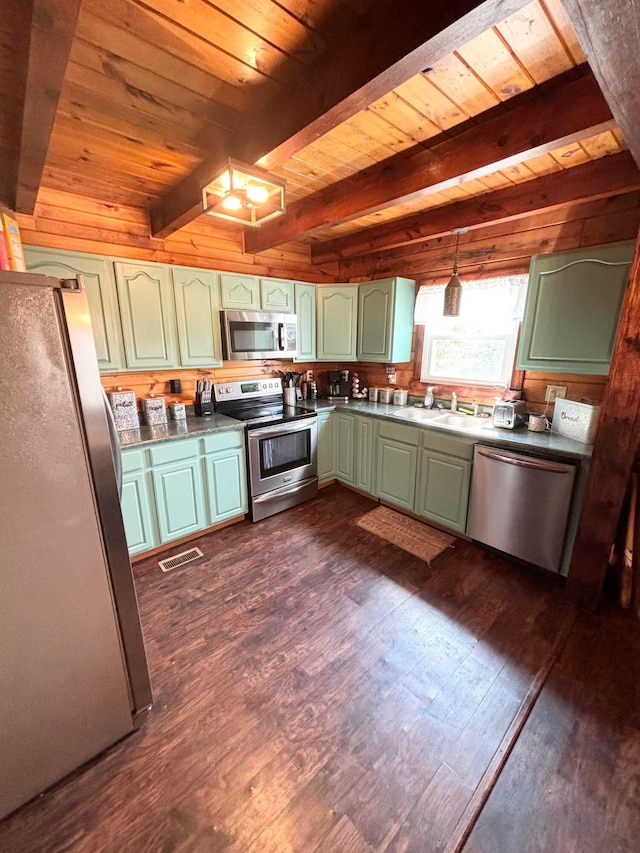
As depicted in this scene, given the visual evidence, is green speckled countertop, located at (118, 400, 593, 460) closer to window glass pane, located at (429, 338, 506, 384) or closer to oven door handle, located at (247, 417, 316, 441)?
oven door handle, located at (247, 417, 316, 441)

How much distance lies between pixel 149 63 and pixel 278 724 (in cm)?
262

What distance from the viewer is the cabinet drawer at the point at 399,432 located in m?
2.87

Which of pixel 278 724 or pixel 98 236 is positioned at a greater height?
pixel 98 236

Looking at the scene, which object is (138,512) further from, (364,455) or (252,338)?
(364,455)

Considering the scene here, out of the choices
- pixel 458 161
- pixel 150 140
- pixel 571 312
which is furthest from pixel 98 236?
pixel 571 312

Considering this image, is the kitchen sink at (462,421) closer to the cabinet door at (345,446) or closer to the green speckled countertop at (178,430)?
the cabinet door at (345,446)

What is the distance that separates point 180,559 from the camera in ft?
8.30

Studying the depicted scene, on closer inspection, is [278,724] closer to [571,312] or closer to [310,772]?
[310,772]

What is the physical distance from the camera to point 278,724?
1460mm

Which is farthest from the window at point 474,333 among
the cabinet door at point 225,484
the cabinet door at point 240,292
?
the cabinet door at point 225,484

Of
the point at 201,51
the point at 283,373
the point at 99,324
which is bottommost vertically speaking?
the point at 283,373

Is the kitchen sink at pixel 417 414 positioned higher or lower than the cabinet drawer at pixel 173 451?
higher

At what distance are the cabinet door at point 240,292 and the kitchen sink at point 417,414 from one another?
1.60m

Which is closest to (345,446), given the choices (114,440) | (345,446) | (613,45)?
(345,446)
